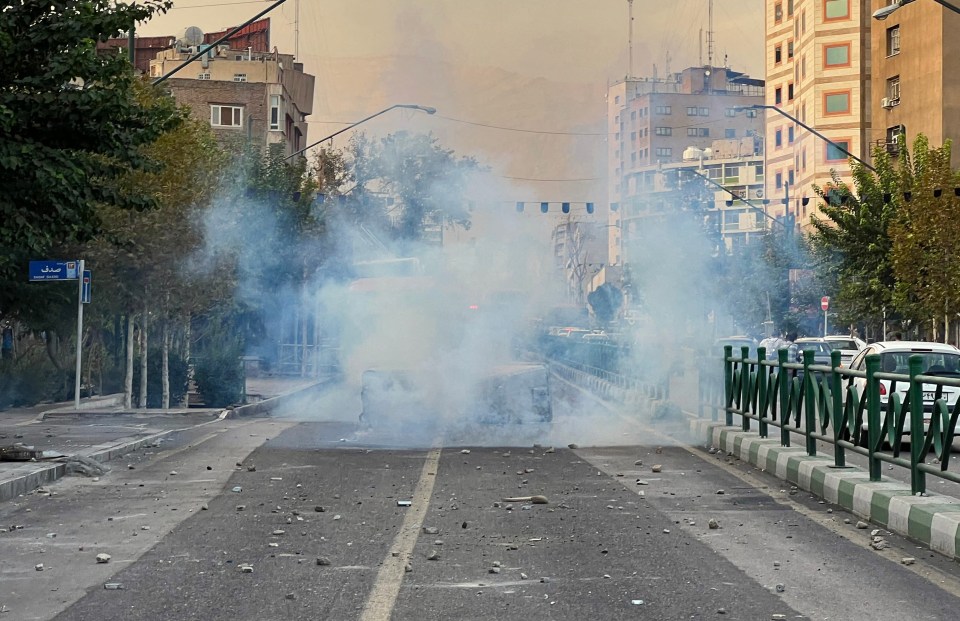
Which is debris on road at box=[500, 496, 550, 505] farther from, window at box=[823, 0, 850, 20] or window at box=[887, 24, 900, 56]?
window at box=[823, 0, 850, 20]

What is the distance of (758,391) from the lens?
622 inches

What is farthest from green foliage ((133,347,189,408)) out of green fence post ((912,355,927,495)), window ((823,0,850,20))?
window ((823,0,850,20))

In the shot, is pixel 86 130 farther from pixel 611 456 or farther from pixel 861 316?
pixel 861 316

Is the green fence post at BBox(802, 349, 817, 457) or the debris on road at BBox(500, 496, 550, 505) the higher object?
the green fence post at BBox(802, 349, 817, 457)

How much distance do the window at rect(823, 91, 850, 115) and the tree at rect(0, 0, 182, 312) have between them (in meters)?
71.4

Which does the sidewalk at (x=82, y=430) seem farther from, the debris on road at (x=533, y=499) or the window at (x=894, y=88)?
the window at (x=894, y=88)

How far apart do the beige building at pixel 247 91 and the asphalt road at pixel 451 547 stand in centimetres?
5354

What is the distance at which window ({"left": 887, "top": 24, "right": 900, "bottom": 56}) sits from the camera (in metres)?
63.1

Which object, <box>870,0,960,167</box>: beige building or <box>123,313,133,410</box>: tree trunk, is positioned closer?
<box>123,313,133,410</box>: tree trunk

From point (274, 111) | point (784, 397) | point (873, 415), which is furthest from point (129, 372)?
point (274, 111)

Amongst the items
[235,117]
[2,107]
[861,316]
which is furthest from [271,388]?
[235,117]

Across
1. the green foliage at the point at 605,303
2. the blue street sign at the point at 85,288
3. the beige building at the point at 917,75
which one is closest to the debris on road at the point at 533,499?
the blue street sign at the point at 85,288

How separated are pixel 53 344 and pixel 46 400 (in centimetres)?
396

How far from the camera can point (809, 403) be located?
13.1 m
